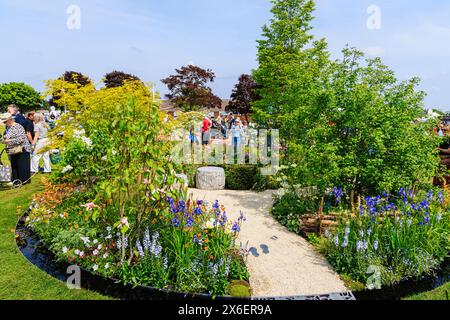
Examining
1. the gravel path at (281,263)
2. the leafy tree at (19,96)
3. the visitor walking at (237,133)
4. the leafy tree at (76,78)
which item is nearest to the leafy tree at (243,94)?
the leafy tree at (76,78)

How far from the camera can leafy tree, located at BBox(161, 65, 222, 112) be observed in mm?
30125

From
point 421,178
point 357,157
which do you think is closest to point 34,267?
point 357,157

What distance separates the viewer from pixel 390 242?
4.29 m

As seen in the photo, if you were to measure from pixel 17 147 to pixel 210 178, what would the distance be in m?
5.12

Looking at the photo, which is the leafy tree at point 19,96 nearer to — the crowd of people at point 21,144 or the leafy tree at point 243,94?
the leafy tree at point 243,94

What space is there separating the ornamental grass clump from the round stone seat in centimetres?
425

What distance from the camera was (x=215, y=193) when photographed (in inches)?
331

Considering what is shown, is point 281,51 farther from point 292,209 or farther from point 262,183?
point 292,209

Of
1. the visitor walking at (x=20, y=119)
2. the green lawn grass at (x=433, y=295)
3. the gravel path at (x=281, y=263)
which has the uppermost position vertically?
the visitor walking at (x=20, y=119)

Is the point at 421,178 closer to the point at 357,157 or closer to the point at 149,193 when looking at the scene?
the point at 357,157

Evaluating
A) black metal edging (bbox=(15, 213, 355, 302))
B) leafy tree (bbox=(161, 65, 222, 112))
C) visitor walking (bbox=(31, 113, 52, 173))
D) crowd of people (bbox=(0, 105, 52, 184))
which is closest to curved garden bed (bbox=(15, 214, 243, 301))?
black metal edging (bbox=(15, 213, 355, 302))

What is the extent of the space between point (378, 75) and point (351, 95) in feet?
3.51

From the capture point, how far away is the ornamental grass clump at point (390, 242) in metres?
4.05

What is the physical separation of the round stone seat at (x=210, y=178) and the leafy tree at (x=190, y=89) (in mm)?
21794
